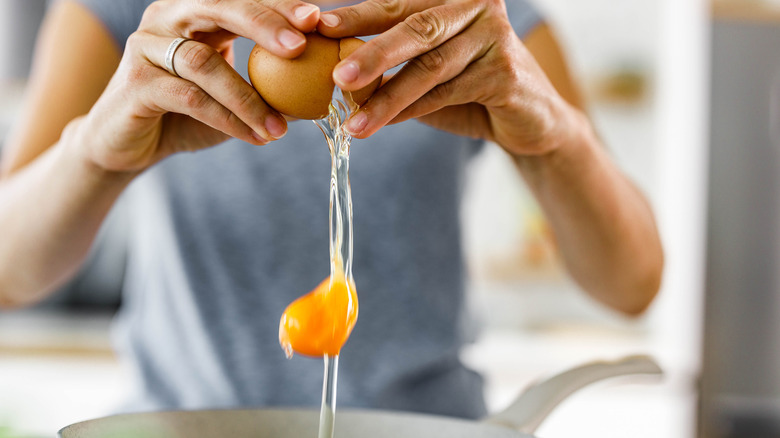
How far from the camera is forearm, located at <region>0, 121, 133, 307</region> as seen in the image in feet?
2.07

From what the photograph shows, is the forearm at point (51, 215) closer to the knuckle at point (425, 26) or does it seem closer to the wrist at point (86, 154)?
the wrist at point (86, 154)

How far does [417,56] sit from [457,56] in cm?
3

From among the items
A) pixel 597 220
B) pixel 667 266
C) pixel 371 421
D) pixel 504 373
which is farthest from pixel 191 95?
pixel 504 373

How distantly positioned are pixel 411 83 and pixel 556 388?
0.25 meters

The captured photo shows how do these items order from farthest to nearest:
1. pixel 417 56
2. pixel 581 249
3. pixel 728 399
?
pixel 728 399 → pixel 581 249 → pixel 417 56

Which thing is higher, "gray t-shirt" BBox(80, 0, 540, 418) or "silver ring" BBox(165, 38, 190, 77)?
"silver ring" BBox(165, 38, 190, 77)

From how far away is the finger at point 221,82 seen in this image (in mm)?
464

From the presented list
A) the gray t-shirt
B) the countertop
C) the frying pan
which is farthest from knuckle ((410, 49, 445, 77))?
the countertop

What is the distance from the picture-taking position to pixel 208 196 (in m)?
0.98

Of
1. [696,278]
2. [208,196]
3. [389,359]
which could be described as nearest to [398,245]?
[389,359]

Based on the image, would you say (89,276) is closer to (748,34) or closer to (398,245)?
(398,245)

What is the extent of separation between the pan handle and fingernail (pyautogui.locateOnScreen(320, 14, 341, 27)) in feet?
0.95

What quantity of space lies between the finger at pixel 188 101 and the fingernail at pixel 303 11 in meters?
0.08

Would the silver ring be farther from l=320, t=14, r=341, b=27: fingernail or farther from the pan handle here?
the pan handle
